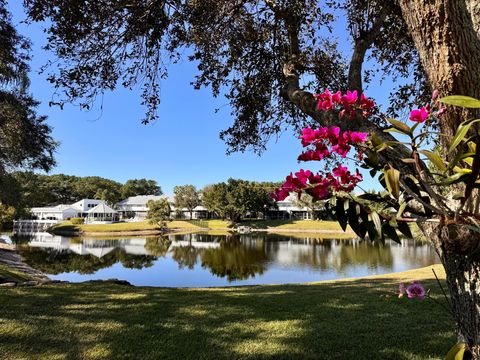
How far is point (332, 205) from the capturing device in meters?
1.60

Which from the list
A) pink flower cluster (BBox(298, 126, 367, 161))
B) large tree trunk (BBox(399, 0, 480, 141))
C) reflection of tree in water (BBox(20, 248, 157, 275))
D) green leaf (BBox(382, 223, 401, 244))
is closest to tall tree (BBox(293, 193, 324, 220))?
pink flower cluster (BBox(298, 126, 367, 161))

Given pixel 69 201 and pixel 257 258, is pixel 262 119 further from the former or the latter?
pixel 69 201

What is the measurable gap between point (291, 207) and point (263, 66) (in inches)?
2285

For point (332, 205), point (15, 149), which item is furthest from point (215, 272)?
point (332, 205)

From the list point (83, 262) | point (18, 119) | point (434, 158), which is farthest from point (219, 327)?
point (83, 262)

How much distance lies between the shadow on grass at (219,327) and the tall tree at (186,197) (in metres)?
53.5

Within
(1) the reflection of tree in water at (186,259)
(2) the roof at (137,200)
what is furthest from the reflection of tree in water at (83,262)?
(2) the roof at (137,200)

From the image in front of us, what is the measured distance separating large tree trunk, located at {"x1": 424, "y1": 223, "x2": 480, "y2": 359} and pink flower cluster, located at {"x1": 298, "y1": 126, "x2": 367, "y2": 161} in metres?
0.52

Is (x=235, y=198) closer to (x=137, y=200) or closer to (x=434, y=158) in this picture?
(x=137, y=200)

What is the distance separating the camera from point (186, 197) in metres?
59.4

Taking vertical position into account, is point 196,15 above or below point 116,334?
above

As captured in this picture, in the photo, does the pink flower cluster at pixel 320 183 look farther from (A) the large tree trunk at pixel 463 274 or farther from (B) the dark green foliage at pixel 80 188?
(B) the dark green foliage at pixel 80 188

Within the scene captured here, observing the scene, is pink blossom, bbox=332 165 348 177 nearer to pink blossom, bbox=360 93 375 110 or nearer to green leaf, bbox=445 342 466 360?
pink blossom, bbox=360 93 375 110

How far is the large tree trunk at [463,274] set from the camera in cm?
152
